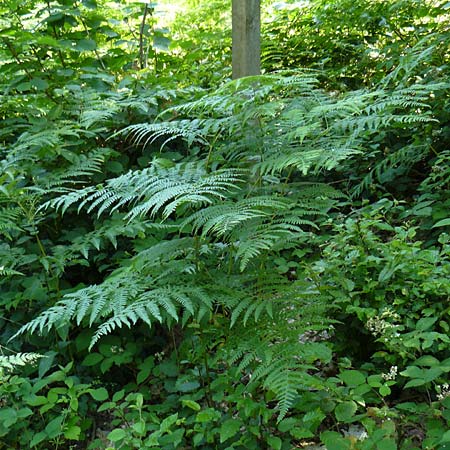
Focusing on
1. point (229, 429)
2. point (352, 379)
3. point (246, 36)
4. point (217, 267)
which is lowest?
point (229, 429)

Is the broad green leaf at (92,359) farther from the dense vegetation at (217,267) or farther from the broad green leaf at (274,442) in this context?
the broad green leaf at (274,442)

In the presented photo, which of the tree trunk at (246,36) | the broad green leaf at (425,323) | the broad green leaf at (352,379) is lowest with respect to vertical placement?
the broad green leaf at (352,379)

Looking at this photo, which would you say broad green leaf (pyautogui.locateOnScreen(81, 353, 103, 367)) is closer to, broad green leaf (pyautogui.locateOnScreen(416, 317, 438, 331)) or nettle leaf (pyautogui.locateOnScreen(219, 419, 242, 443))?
nettle leaf (pyautogui.locateOnScreen(219, 419, 242, 443))

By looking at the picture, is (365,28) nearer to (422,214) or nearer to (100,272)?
(422,214)

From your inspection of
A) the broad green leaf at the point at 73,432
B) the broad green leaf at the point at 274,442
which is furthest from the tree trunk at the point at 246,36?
the broad green leaf at the point at 73,432

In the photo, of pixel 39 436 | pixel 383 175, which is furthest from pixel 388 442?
pixel 383 175

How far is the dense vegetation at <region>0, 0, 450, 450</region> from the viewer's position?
1898 millimetres

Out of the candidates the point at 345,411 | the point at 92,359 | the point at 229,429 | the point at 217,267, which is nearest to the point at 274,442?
the point at 229,429

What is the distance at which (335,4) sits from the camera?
196 inches

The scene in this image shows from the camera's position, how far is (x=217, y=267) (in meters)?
2.12

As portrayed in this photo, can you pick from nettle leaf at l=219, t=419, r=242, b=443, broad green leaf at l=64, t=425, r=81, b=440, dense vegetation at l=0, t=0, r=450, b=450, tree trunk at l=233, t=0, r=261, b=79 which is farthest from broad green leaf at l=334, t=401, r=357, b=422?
tree trunk at l=233, t=0, r=261, b=79

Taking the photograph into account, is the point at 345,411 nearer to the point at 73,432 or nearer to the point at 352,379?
the point at 352,379

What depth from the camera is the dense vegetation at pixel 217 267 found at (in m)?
1.90

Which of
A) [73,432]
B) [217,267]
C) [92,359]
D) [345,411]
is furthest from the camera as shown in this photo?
[92,359]
